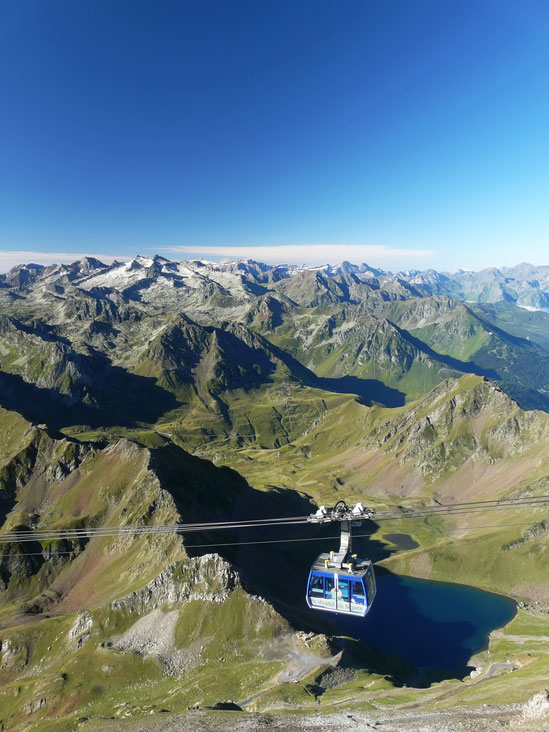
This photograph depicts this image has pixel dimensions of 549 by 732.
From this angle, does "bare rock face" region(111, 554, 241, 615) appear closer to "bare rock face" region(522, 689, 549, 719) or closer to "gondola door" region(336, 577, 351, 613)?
"gondola door" region(336, 577, 351, 613)

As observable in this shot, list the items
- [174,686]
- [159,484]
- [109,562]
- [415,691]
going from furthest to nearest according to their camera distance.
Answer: [159,484] < [109,562] < [174,686] < [415,691]

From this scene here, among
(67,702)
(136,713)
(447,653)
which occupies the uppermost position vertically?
(136,713)

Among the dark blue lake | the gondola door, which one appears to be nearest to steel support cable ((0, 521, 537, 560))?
the dark blue lake

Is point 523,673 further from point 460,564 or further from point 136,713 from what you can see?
point 460,564

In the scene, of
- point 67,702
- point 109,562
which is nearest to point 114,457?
point 109,562

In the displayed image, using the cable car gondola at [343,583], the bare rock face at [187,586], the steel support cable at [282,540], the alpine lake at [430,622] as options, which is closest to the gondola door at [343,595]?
the cable car gondola at [343,583]

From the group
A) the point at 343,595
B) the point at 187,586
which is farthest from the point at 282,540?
the point at 343,595

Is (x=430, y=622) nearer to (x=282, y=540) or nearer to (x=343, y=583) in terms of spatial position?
(x=282, y=540)
